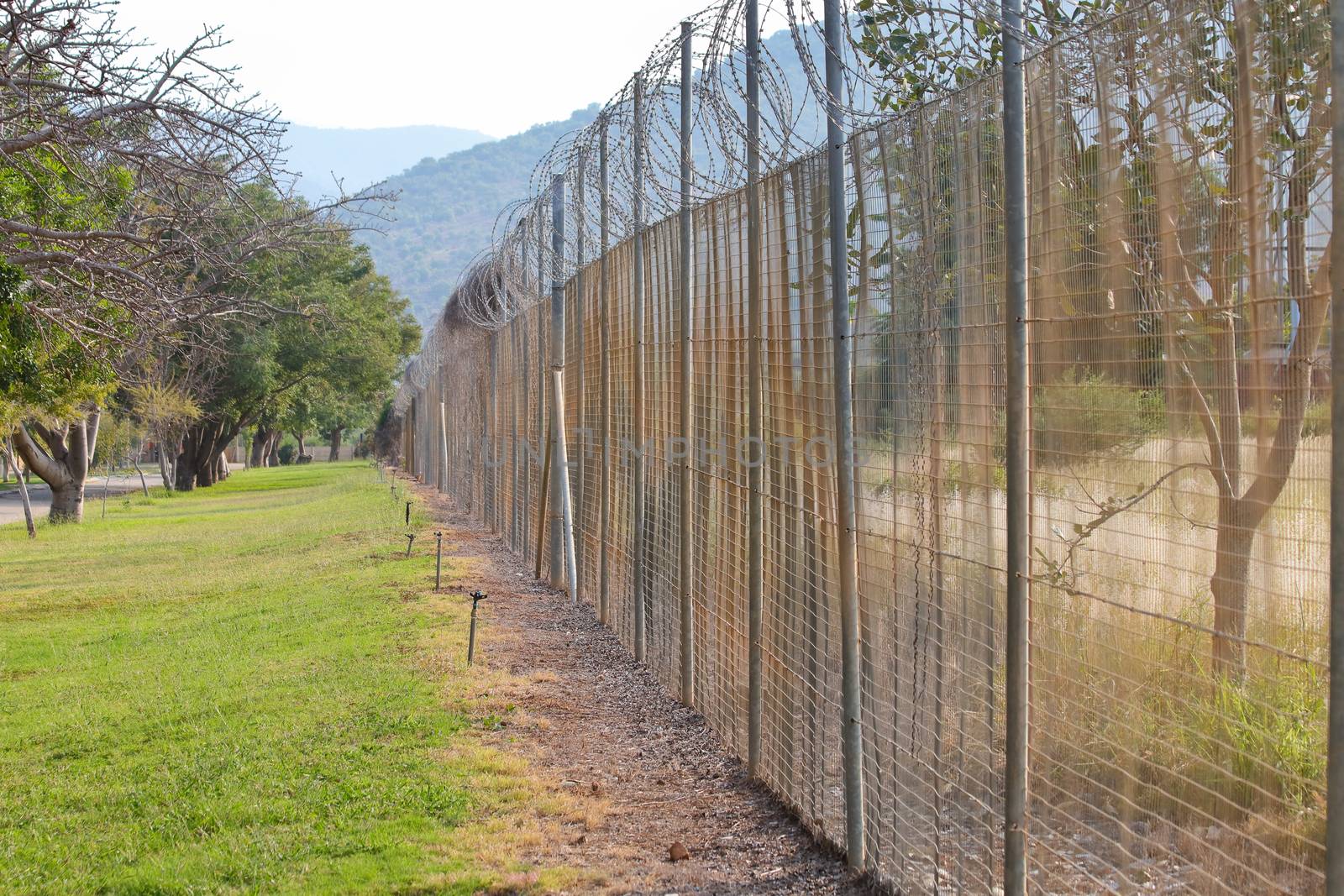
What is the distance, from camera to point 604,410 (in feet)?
31.0

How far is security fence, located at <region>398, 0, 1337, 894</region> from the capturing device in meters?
2.28

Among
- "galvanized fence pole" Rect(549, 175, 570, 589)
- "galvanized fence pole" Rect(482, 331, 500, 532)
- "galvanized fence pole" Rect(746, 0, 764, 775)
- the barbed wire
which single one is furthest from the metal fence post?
"galvanized fence pole" Rect(482, 331, 500, 532)

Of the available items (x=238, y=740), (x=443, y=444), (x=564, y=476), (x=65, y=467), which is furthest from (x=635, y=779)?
(x=443, y=444)

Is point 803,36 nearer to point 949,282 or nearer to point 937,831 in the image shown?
point 949,282

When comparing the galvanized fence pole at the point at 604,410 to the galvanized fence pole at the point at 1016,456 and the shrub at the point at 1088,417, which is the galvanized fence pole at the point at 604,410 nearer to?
the galvanized fence pole at the point at 1016,456

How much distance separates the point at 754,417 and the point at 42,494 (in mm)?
45239

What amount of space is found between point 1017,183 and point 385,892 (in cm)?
304

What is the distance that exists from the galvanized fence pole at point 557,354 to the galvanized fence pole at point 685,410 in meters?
4.59

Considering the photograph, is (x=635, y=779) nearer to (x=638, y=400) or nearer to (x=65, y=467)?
(x=638, y=400)

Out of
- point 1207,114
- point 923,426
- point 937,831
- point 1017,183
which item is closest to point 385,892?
point 937,831

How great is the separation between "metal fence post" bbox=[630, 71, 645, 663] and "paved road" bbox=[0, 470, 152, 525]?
23593 mm

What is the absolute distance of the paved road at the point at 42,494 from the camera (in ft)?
106

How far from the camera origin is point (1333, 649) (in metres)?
2.04

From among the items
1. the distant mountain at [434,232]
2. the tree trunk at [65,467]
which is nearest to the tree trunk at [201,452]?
the tree trunk at [65,467]
